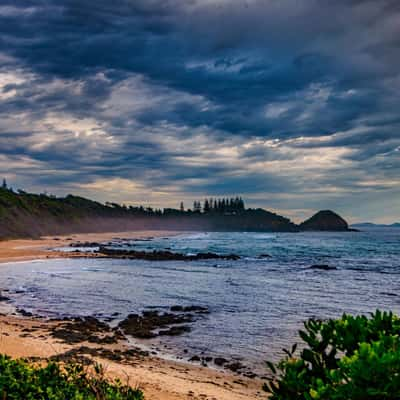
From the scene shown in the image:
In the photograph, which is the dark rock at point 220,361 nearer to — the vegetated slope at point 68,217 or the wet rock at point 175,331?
the wet rock at point 175,331

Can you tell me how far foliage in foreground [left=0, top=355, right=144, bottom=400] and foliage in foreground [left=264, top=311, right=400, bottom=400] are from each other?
85.1 inches

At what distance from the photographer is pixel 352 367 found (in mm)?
2674

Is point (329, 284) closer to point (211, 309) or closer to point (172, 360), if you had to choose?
point (211, 309)

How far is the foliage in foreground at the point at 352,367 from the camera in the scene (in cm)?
259

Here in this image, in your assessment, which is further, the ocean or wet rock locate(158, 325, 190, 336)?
wet rock locate(158, 325, 190, 336)

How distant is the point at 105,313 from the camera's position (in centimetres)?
1662

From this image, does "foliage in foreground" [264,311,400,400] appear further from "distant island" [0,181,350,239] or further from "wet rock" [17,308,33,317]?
"distant island" [0,181,350,239]

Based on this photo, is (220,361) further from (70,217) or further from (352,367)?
(70,217)

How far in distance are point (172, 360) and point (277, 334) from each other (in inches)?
163

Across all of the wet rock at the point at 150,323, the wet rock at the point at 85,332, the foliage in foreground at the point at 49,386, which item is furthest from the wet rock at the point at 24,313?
the foliage in foreground at the point at 49,386

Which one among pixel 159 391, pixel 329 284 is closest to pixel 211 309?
pixel 159 391

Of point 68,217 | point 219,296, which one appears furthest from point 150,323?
point 68,217

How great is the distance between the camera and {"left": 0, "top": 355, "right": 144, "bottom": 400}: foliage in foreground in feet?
15.2

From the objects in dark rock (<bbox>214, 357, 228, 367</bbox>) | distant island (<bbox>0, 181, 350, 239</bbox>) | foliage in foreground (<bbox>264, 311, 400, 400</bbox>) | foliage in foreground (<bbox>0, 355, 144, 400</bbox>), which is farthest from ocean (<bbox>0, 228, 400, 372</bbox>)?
distant island (<bbox>0, 181, 350, 239</bbox>)
